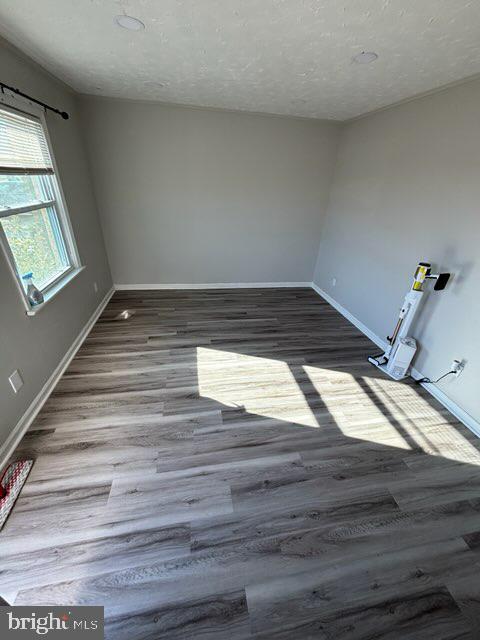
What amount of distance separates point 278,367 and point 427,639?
1.78 metres

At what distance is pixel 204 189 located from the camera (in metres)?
3.56

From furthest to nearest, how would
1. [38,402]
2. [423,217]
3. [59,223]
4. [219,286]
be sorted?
[219,286] → [59,223] → [423,217] → [38,402]

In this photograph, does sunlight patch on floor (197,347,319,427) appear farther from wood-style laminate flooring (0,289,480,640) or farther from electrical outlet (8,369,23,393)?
electrical outlet (8,369,23,393)

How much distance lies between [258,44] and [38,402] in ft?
9.48

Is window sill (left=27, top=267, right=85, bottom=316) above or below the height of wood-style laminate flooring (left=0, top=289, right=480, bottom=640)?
above

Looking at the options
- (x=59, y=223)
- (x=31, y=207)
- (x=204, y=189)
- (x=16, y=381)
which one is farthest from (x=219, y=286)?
(x=16, y=381)

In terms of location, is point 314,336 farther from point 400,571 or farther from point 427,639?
point 427,639

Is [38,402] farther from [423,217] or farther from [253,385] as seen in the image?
[423,217]

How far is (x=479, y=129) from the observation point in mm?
1912

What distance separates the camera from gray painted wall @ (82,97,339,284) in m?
3.16

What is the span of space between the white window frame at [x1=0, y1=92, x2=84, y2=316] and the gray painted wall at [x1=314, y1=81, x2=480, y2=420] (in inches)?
128

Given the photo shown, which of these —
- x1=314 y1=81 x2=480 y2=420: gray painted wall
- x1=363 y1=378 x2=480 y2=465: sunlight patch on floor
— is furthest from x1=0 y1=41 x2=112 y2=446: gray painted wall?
x1=314 y1=81 x2=480 y2=420: gray painted wall

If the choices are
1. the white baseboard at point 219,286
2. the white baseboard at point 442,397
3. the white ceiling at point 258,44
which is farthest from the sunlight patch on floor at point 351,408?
the white ceiling at point 258,44

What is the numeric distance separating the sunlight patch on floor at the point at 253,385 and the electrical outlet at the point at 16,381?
127 centimetres
